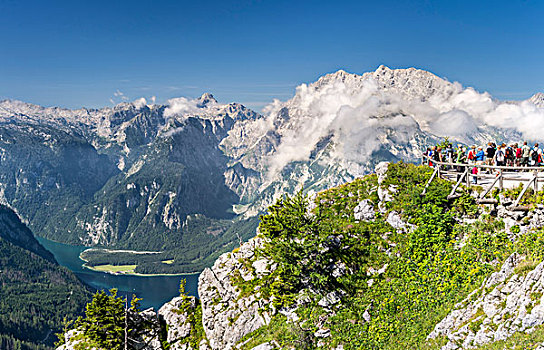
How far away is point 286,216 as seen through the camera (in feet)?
113

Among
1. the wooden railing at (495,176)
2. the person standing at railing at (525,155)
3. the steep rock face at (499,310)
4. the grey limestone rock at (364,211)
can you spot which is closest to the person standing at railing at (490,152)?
the wooden railing at (495,176)

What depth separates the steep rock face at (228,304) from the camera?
34656 millimetres

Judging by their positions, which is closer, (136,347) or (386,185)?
(386,185)

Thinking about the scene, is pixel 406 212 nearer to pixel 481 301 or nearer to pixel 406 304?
pixel 406 304

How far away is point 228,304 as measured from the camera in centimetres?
3841

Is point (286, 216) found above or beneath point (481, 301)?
above

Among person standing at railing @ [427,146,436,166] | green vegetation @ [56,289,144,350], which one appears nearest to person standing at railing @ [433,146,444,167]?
person standing at railing @ [427,146,436,166]

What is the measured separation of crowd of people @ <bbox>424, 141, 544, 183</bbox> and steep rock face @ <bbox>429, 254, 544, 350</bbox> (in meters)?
14.7

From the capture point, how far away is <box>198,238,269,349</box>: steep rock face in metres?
34.7

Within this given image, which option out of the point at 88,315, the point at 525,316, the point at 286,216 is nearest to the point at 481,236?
the point at 525,316

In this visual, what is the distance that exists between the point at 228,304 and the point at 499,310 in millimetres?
27471

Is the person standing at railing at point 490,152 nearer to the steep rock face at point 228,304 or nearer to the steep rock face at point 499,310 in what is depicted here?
the steep rock face at point 499,310

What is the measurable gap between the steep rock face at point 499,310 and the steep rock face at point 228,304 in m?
18.0

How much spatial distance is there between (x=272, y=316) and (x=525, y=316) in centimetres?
2168
